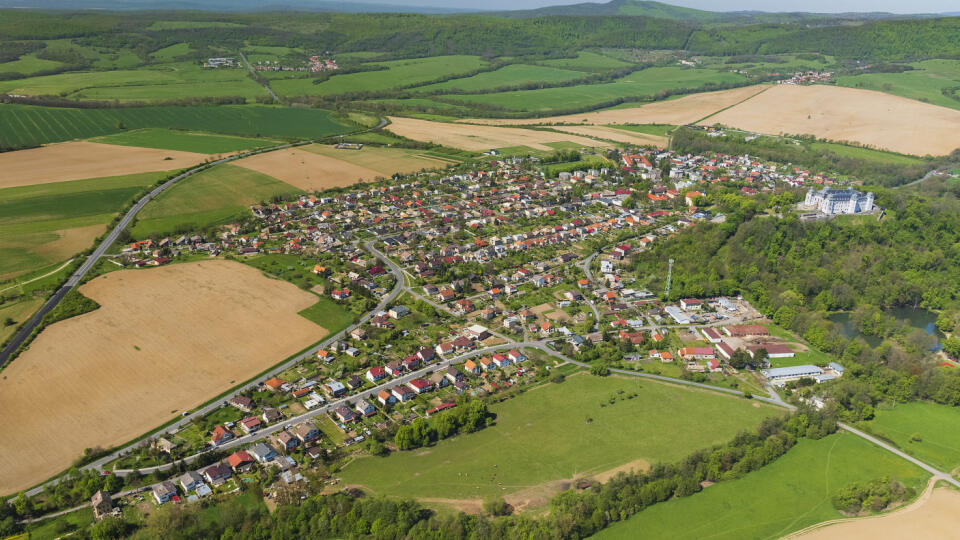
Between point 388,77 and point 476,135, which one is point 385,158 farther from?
point 388,77

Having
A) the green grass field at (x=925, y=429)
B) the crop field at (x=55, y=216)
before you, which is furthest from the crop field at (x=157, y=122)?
the green grass field at (x=925, y=429)

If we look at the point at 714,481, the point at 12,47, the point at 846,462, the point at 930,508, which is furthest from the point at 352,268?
the point at 12,47

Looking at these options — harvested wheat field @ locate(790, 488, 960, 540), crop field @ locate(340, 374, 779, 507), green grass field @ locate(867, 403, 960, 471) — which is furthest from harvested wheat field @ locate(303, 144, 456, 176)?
harvested wheat field @ locate(790, 488, 960, 540)

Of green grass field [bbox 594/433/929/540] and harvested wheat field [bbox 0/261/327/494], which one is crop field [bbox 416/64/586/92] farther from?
green grass field [bbox 594/433/929/540]

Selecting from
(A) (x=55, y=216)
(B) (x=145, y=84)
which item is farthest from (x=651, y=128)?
(B) (x=145, y=84)

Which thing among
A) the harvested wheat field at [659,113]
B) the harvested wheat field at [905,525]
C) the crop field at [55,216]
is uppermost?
the harvested wheat field at [659,113]

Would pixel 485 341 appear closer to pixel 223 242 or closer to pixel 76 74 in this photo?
pixel 223 242

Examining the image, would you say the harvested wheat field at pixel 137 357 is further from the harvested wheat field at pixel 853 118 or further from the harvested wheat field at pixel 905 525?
the harvested wheat field at pixel 853 118
